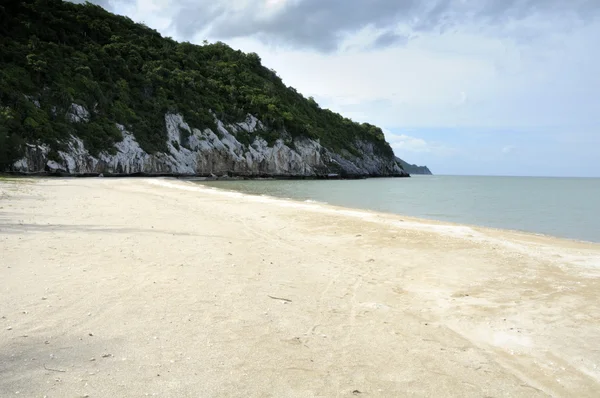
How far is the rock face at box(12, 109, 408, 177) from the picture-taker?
52719 mm

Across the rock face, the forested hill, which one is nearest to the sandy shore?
the forested hill

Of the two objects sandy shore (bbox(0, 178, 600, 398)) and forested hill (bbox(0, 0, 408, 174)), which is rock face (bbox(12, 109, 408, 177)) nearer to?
forested hill (bbox(0, 0, 408, 174))

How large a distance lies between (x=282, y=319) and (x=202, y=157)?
71.7 metres

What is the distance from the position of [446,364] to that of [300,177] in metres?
90.1

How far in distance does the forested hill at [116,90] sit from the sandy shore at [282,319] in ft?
150

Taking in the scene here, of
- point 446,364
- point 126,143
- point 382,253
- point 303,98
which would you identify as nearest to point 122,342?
point 446,364

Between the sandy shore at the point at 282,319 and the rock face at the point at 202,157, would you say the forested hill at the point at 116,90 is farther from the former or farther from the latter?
the sandy shore at the point at 282,319

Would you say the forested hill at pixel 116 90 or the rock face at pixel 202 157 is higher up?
the forested hill at pixel 116 90

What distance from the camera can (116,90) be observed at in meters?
67.1

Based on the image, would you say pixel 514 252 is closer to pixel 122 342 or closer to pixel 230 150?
pixel 122 342

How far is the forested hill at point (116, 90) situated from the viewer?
52594mm

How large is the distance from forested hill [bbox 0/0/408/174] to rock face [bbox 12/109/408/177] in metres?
0.41

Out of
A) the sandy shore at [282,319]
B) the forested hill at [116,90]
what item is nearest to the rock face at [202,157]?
the forested hill at [116,90]

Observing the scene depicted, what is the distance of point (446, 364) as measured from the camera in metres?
3.96
